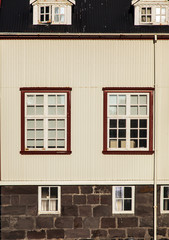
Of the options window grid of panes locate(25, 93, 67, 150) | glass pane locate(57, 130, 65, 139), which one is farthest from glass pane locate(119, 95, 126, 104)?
glass pane locate(57, 130, 65, 139)

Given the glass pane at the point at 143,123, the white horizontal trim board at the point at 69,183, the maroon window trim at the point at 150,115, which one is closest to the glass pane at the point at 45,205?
the white horizontal trim board at the point at 69,183

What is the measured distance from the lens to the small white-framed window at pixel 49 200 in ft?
44.0

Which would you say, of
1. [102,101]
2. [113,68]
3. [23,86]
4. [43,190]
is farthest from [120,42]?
[43,190]

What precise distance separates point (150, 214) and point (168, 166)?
2268mm

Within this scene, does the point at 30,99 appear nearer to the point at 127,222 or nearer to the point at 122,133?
the point at 122,133

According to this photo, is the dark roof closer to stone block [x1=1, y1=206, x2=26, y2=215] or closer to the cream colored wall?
the cream colored wall

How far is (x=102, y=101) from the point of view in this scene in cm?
1330

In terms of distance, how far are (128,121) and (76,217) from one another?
4.81 m

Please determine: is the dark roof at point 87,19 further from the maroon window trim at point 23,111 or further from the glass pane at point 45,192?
the glass pane at point 45,192

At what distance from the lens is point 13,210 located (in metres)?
13.3

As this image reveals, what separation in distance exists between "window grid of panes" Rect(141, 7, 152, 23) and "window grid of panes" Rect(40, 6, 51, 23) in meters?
4.47

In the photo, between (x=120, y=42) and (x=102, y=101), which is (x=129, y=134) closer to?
(x=102, y=101)

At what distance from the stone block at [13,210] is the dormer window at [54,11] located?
28.1 ft

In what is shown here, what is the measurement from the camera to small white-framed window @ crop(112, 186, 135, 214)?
13.4 metres
